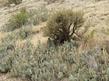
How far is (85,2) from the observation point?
45.3 ft

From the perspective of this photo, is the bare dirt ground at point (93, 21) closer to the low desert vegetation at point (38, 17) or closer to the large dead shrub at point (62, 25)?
the large dead shrub at point (62, 25)

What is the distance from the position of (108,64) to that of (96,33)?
2.01 m

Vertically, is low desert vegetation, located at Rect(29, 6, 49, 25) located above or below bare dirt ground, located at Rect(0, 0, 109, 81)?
below

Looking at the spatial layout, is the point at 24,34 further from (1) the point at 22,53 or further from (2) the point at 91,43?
(2) the point at 91,43

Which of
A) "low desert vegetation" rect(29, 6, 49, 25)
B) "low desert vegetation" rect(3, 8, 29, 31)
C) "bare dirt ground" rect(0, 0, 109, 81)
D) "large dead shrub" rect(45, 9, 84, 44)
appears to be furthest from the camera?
"low desert vegetation" rect(3, 8, 29, 31)

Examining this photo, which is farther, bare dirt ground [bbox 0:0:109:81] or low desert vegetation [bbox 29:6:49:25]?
low desert vegetation [bbox 29:6:49:25]

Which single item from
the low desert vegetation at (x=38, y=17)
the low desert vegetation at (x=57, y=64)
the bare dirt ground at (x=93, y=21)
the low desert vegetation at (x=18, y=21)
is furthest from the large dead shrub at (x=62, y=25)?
the low desert vegetation at (x=18, y=21)

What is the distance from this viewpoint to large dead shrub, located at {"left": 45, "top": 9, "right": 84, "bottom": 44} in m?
9.38

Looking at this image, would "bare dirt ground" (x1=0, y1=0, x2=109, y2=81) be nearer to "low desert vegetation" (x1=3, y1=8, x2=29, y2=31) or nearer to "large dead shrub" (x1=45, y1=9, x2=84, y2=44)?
"large dead shrub" (x1=45, y1=9, x2=84, y2=44)

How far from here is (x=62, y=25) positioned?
937 cm

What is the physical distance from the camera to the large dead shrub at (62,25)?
9375 mm

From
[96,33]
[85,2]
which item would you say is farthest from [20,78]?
[85,2]

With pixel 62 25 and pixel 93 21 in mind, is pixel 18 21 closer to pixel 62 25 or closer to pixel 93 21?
pixel 93 21

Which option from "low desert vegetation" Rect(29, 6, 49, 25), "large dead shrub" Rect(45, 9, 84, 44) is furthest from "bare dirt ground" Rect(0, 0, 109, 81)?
"low desert vegetation" Rect(29, 6, 49, 25)
